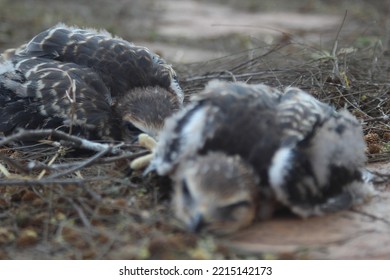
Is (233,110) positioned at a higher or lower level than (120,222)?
higher

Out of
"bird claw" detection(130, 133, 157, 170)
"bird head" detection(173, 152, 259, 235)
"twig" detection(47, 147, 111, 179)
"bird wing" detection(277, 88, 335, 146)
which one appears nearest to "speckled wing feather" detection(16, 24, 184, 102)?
"bird claw" detection(130, 133, 157, 170)

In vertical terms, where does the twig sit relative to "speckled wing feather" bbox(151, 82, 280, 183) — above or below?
below

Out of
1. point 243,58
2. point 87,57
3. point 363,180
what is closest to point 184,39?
point 243,58

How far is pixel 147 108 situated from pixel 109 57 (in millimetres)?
643

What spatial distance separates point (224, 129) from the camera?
3.68m

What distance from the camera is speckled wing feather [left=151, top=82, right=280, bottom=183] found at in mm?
3641

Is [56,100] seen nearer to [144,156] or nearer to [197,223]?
[144,156]

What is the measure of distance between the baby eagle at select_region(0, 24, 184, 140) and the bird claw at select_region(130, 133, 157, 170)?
322 millimetres

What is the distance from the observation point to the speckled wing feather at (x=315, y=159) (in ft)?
11.8

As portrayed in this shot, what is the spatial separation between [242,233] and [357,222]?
700mm

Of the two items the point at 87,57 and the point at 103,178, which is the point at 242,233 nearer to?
the point at 103,178

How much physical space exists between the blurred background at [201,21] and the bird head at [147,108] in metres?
3.48

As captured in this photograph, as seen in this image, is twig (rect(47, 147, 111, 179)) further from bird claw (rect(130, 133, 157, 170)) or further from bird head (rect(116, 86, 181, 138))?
bird head (rect(116, 86, 181, 138))

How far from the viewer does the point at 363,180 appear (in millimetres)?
4086
